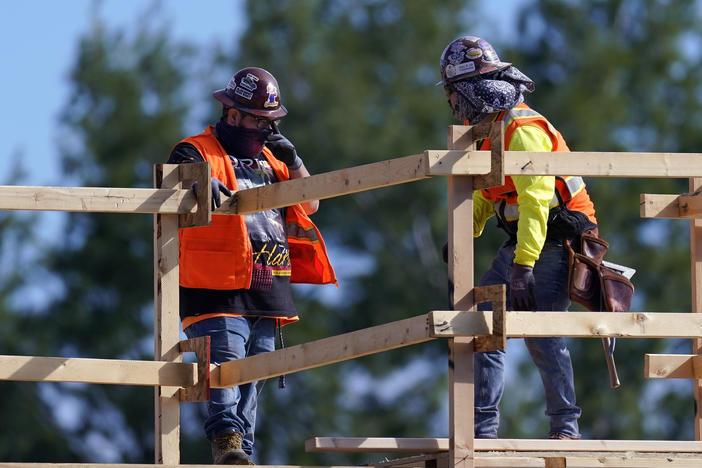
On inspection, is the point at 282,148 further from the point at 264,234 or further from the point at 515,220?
the point at 515,220

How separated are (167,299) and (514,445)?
173 cm

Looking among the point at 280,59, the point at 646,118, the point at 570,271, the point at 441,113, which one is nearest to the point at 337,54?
the point at 280,59

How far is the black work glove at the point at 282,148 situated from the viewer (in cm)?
825

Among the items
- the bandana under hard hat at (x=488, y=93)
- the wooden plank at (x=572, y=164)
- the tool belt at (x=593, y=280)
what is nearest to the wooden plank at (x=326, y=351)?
the wooden plank at (x=572, y=164)

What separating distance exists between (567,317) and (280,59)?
21387mm

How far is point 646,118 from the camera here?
86.0 feet

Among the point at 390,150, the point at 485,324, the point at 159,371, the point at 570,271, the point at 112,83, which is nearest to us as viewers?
the point at 485,324

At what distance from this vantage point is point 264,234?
26.3ft

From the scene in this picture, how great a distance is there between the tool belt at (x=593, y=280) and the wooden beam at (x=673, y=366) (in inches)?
20.4

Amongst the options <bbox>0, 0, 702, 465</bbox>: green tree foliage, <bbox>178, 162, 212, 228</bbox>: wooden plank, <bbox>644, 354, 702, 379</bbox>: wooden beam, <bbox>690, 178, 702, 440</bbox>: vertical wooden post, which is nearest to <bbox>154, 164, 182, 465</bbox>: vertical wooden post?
<bbox>178, 162, 212, 228</bbox>: wooden plank

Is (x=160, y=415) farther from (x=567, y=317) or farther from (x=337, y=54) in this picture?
(x=337, y=54)

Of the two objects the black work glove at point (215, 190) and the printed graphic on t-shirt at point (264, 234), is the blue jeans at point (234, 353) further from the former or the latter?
the black work glove at point (215, 190)

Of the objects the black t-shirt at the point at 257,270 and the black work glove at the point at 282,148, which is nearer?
the black t-shirt at the point at 257,270

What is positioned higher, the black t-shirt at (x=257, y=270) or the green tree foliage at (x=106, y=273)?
the green tree foliage at (x=106, y=273)
